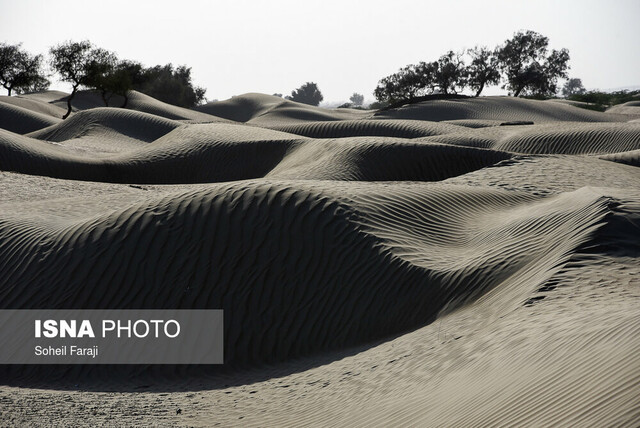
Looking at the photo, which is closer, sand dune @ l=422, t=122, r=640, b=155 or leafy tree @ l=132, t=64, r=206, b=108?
sand dune @ l=422, t=122, r=640, b=155

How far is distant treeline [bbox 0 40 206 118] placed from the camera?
41625 millimetres

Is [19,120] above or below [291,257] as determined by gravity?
above

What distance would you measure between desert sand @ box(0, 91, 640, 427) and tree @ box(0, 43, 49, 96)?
41.7 meters

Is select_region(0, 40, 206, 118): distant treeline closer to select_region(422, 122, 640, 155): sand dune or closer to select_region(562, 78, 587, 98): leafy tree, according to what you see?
select_region(422, 122, 640, 155): sand dune

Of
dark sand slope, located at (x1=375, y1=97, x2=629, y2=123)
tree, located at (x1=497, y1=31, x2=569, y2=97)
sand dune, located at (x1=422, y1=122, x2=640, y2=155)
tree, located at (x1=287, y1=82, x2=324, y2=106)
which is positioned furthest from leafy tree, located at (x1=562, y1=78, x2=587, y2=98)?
sand dune, located at (x1=422, y1=122, x2=640, y2=155)

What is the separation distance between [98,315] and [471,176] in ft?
23.9

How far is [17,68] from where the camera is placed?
167 ft

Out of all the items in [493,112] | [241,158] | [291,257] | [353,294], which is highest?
[493,112]

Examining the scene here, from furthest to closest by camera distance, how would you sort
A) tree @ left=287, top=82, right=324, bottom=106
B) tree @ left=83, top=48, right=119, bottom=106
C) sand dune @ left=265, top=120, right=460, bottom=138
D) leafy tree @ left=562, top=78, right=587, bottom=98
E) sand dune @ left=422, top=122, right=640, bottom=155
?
leafy tree @ left=562, top=78, right=587, bottom=98 → tree @ left=287, top=82, right=324, bottom=106 → tree @ left=83, top=48, right=119, bottom=106 → sand dune @ left=265, top=120, right=460, bottom=138 → sand dune @ left=422, top=122, right=640, bottom=155

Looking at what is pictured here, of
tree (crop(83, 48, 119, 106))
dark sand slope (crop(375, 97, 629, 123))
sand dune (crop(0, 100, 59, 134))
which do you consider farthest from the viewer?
tree (crop(83, 48, 119, 106))

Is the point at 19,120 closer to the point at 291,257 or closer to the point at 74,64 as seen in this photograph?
the point at 74,64

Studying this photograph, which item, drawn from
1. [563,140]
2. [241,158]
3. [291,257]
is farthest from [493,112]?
[291,257]

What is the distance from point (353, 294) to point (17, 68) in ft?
164

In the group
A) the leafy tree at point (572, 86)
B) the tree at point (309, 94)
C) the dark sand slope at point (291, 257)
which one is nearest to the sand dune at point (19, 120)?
the dark sand slope at point (291, 257)
